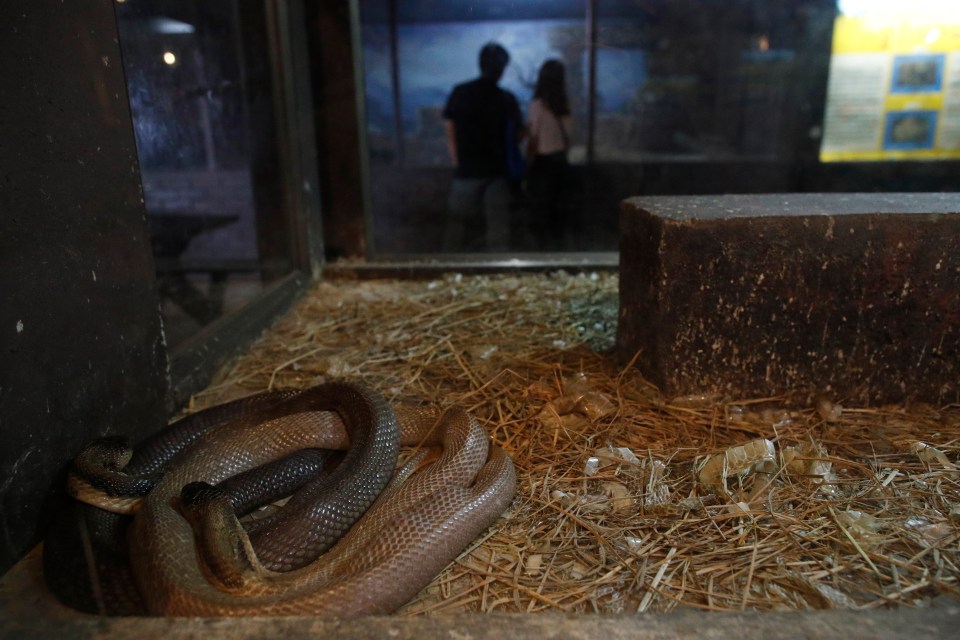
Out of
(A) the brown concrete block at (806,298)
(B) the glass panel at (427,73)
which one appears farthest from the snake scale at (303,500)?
(B) the glass panel at (427,73)

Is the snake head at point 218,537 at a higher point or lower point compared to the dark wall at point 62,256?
lower

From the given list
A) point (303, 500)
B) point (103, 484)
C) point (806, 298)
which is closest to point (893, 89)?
point (806, 298)

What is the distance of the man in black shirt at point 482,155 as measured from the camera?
239 inches

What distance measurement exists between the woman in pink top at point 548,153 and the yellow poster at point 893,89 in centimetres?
268

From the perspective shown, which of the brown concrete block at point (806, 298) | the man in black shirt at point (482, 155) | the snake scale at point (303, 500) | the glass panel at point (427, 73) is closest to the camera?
the snake scale at point (303, 500)

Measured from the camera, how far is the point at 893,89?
6.05 m

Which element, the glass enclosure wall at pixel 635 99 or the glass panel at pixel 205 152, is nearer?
the glass panel at pixel 205 152

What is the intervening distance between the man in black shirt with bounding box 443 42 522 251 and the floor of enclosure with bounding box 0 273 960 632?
261cm

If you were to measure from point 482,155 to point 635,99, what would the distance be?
63.7 inches

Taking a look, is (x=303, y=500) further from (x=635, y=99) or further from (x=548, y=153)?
(x=635, y=99)

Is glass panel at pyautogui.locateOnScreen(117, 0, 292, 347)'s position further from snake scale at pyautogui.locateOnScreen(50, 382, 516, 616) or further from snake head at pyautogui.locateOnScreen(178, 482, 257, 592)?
snake head at pyautogui.locateOnScreen(178, 482, 257, 592)

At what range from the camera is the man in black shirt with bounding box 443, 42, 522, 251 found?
6.06 metres

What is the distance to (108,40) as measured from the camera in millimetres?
2734

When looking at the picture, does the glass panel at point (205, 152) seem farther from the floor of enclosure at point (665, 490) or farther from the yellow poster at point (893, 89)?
the yellow poster at point (893, 89)
